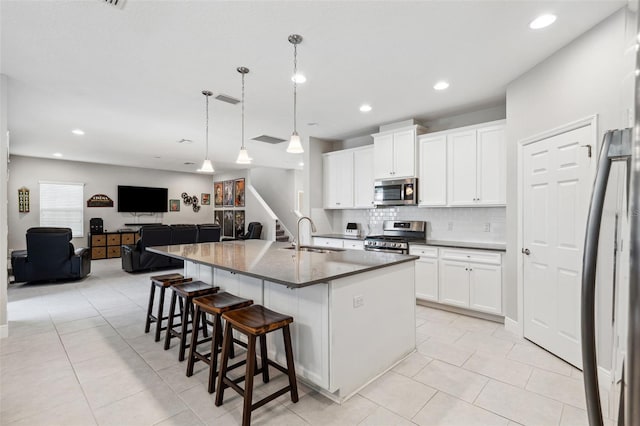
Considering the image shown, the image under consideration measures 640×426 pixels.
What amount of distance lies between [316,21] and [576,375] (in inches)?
138

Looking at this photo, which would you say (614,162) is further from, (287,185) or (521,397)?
(287,185)

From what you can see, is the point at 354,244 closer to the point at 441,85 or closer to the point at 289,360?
the point at 441,85

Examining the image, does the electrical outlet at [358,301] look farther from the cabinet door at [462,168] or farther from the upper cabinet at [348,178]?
the upper cabinet at [348,178]

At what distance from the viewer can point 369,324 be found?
247 centimetres

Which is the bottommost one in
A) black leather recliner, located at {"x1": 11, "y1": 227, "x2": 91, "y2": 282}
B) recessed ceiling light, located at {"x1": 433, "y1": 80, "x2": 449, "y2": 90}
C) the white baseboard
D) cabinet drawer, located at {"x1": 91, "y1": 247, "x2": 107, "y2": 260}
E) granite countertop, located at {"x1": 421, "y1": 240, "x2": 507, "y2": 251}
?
the white baseboard

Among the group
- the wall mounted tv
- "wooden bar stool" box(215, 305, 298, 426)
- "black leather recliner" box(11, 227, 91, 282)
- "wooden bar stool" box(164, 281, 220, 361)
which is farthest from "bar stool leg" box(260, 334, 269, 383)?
the wall mounted tv

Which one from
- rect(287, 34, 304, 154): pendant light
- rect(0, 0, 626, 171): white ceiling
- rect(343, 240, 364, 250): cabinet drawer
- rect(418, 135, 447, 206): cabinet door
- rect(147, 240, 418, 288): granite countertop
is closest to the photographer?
rect(147, 240, 418, 288): granite countertop

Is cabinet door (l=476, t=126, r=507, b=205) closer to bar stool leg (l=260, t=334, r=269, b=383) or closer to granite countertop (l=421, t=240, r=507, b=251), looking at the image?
granite countertop (l=421, t=240, r=507, b=251)

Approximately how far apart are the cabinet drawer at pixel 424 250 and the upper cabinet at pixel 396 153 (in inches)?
43.1

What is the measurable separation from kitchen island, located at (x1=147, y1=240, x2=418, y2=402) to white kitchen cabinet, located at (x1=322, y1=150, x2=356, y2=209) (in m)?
2.78

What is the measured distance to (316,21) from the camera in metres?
2.39

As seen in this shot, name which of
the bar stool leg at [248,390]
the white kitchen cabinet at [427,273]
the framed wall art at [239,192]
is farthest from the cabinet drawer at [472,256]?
the framed wall art at [239,192]

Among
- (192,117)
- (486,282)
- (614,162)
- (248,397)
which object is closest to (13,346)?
(248,397)

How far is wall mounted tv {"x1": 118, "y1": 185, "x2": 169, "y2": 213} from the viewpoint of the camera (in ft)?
31.7
